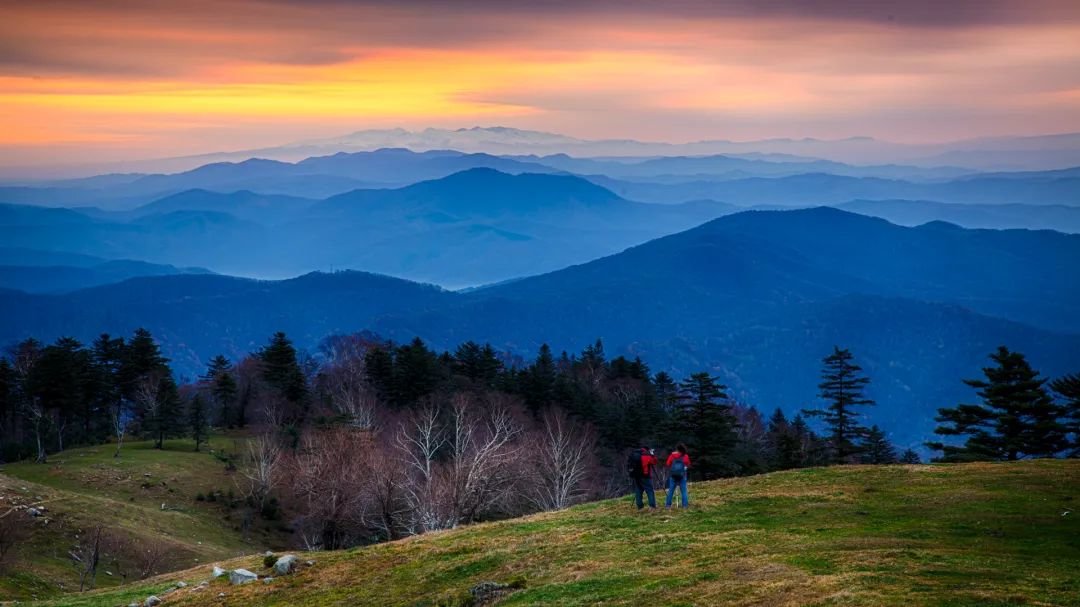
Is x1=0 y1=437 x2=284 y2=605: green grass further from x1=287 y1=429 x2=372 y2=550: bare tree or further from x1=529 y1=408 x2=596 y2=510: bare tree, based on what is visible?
x1=529 y1=408 x2=596 y2=510: bare tree

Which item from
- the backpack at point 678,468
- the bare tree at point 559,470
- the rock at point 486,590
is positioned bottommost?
the bare tree at point 559,470

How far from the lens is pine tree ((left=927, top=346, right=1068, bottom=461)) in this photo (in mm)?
49312

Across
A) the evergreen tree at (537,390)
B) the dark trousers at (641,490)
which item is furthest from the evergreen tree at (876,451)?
the dark trousers at (641,490)

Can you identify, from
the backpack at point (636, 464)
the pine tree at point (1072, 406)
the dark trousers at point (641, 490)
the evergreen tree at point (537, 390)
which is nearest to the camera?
the backpack at point (636, 464)

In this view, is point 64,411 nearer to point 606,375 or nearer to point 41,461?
point 41,461

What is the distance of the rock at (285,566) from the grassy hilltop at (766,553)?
1.59 feet

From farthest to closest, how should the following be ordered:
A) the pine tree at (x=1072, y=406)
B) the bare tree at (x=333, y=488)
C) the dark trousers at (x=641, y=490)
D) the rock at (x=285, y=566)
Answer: the pine tree at (x=1072, y=406) < the bare tree at (x=333, y=488) < the dark trousers at (x=641, y=490) < the rock at (x=285, y=566)

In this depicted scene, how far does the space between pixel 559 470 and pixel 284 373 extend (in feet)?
132

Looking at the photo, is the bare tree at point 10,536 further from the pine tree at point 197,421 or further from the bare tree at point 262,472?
the pine tree at point 197,421

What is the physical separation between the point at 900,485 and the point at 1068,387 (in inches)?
1344

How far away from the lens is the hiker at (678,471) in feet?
86.8

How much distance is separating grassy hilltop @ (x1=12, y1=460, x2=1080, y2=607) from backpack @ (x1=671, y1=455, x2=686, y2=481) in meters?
1.19

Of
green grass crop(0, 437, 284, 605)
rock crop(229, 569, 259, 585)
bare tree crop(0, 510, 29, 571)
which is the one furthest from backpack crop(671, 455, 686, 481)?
bare tree crop(0, 510, 29, 571)

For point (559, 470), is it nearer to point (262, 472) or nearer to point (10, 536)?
point (262, 472)
